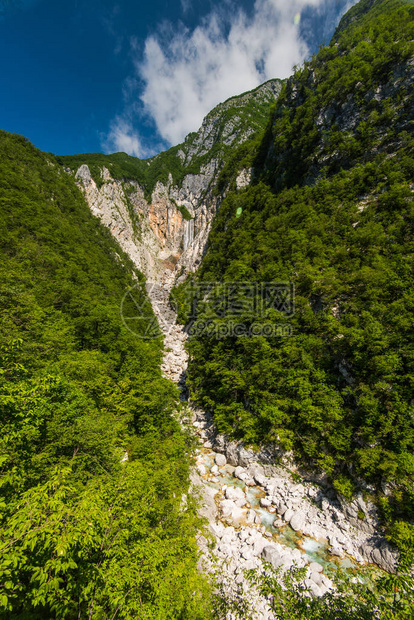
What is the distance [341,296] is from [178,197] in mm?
102053

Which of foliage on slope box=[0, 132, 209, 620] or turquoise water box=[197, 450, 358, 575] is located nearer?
foliage on slope box=[0, 132, 209, 620]

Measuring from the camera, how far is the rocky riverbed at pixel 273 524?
940 centimetres

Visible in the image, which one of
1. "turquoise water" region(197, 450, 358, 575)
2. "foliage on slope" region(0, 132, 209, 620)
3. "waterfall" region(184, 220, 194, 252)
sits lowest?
"turquoise water" region(197, 450, 358, 575)

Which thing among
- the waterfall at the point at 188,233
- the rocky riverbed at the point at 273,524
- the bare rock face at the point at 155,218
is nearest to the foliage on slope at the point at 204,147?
the bare rock face at the point at 155,218

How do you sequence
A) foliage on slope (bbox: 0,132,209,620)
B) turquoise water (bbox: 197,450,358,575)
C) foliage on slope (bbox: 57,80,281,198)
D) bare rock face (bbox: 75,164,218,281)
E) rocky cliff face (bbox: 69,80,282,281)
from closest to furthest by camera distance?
foliage on slope (bbox: 0,132,209,620) < turquoise water (bbox: 197,450,358,575) < bare rock face (bbox: 75,164,218,281) < rocky cliff face (bbox: 69,80,282,281) < foliage on slope (bbox: 57,80,281,198)

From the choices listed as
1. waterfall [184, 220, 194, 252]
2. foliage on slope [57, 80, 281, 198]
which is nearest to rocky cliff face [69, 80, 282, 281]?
waterfall [184, 220, 194, 252]

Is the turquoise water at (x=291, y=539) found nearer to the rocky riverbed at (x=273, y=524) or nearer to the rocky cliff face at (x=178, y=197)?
the rocky riverbed at (x=273, y=524)

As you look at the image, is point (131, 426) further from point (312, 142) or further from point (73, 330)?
point (312, 142)

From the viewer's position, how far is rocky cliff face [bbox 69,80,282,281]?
2613 inches

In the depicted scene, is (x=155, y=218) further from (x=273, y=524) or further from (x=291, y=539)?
(x=291, y=539)

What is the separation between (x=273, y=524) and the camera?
1166 cm

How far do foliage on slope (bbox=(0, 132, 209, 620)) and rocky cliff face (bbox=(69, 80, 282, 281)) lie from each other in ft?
124

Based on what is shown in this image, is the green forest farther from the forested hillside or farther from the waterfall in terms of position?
the waterfall

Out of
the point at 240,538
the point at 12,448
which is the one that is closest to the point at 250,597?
the point at 240,538
